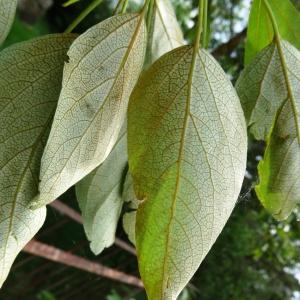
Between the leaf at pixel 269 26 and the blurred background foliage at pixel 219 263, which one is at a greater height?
the leaf at pixel 269 26

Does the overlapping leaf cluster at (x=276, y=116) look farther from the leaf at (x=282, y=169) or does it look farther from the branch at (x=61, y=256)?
the branch at (x=61, y=256)

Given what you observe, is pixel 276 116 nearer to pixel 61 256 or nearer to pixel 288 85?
pixel 288 85

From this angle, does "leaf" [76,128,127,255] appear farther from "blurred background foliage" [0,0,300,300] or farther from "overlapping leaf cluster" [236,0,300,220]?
"blurred background foliage" [0,0,300,300]

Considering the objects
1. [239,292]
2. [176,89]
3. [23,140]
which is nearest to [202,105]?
[176,89]

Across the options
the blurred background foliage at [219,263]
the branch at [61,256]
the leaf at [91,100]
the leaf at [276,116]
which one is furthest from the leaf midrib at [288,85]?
the blurred background foliage at [219,263]

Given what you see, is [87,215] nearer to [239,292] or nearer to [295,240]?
[295,240]

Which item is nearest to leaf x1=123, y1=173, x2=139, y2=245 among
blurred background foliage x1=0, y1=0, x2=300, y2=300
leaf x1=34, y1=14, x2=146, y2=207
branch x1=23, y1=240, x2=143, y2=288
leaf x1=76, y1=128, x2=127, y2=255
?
leaf x1=76, y1=128, x2=127, y2=255
